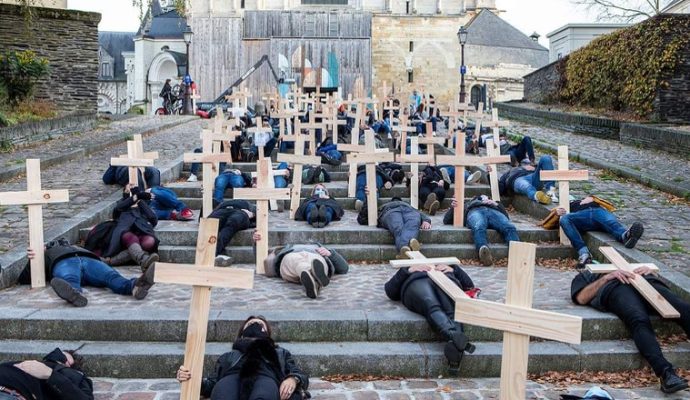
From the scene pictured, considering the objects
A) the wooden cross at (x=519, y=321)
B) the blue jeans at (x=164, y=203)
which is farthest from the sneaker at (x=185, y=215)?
the wooden cross at (x=519, y=321)

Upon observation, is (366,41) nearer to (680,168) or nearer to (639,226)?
(680,168)

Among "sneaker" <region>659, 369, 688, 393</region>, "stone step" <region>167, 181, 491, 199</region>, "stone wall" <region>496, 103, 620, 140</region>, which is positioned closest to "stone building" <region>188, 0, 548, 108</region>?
"stone wall" <region>496, 103, 620, 140</region>

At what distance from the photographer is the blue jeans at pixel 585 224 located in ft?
27.0

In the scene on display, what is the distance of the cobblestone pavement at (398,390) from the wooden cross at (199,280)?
0.93 metres

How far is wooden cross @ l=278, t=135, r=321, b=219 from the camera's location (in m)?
9.56

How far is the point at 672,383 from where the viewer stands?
5.21 meters

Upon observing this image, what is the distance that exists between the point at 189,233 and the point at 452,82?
3904cm

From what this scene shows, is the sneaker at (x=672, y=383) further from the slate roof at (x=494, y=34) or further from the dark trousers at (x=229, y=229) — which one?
the slate roof at (x=494, y=34)

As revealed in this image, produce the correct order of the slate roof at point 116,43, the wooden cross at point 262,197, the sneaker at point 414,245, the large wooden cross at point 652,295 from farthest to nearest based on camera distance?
the slate roof at point 116,43
the sneaker at point 414,245
the wooden cross at point 262,197
the large wooden cross at point 652,295

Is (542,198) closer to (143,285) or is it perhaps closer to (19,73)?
(143,285)

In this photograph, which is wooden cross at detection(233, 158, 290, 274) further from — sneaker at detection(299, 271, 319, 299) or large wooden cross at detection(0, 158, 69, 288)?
large wooden cross at detection(0, 158, 69, 288)

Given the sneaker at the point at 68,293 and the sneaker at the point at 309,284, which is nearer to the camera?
the sneaker at the point at 68,293

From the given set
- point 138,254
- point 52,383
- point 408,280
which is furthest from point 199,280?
point 138,254

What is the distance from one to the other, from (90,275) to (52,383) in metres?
2.48
